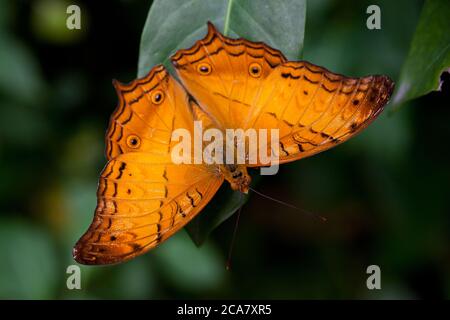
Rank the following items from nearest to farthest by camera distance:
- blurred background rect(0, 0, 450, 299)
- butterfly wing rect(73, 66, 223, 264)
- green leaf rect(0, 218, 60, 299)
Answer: butterfly wing rect(73, 66, 223, 264) < green leaf rect(0, 218, 60, 299) < blurred background rect(0, 0, 450, 299)

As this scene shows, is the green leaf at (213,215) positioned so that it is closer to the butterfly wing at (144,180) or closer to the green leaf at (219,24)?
the butterfly wing at (144,180)

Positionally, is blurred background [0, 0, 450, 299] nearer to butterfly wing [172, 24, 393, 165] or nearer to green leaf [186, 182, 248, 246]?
butterfly wing [172, 24, 393, 165]

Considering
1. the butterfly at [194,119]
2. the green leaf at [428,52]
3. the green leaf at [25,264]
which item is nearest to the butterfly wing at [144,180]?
the butterfly at [194,119]

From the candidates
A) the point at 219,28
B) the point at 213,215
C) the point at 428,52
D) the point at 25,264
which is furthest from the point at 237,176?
the point at 25,264

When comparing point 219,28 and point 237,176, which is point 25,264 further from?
point 219,28

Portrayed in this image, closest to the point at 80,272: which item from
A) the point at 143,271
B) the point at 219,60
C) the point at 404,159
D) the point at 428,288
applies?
the point at 143,271

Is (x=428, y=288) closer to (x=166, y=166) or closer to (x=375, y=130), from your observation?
(x=375, y=130)

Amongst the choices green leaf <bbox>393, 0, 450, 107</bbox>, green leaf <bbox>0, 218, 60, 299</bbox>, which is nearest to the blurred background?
green leaf <bbox>0, 218, 60, 299</bbox>
